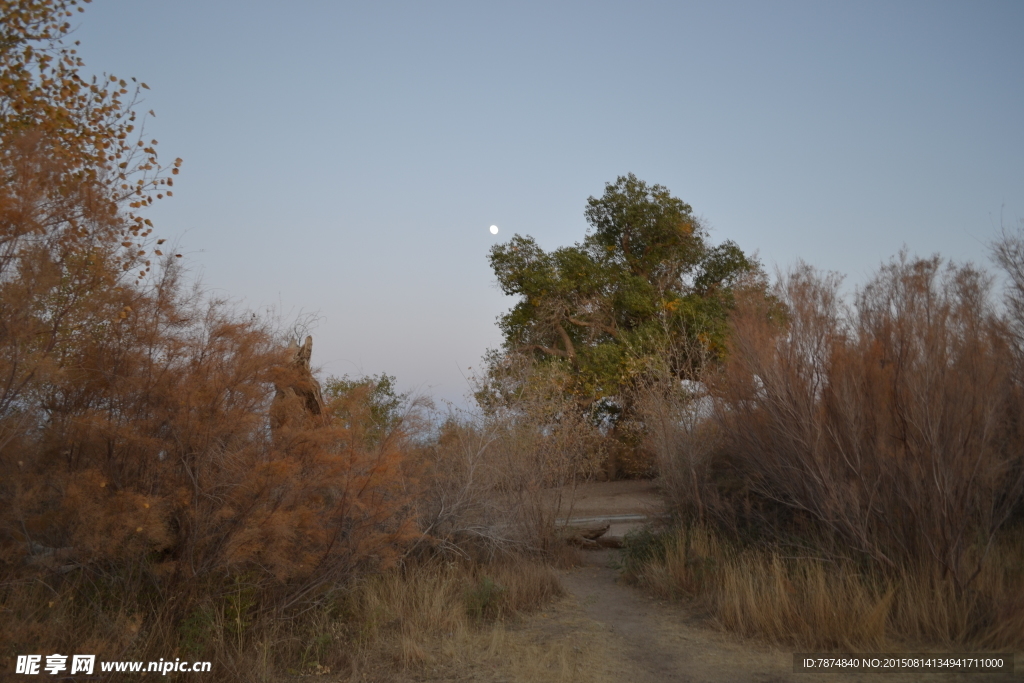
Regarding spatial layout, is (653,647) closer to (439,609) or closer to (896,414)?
(439,609)

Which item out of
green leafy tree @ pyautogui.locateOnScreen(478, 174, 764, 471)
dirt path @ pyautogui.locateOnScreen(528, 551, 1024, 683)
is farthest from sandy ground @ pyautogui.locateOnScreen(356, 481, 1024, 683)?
green leafy tree @ pyautogui.locateOnScreen(478, 174, 764, 471)

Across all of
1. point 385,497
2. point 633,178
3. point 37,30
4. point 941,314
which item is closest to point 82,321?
point 385,497

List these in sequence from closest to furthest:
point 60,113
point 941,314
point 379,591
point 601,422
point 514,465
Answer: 1. point 941,314
2. point 379,591
3. point 60,113
4. point 514,465
5. point 601,422

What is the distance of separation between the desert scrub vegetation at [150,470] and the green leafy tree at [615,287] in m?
13.0

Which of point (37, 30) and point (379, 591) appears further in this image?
point (37, 30)

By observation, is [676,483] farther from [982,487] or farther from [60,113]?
[60,113]

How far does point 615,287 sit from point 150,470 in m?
Result: 16.4

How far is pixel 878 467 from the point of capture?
281 inches

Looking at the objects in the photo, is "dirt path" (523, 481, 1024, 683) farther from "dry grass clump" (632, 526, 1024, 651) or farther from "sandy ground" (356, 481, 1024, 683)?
"dry grass clump" (632, 526, 1024, 651)

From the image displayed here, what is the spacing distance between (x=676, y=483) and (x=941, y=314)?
14.5 ft

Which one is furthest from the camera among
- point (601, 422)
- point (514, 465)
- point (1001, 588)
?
point (601, 422)

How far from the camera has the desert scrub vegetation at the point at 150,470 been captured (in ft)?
17.6

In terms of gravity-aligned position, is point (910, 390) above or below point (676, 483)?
above

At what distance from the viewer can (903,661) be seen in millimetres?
5863
